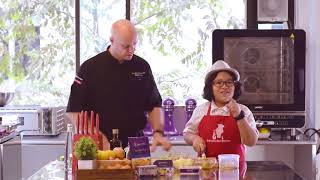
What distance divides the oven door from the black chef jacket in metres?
1.11

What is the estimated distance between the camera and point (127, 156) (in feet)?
7.72

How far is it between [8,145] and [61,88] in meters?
0.95

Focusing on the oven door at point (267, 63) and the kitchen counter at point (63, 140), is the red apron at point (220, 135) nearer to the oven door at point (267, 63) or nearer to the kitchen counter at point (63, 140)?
the kitchen counter at point (63, 140)

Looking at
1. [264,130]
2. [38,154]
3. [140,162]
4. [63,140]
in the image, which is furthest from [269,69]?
[140,162]

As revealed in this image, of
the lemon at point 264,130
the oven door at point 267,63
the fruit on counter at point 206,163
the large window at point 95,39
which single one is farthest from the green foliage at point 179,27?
the fruit on counter at point 206,163

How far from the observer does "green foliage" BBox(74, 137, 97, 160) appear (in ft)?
7.20

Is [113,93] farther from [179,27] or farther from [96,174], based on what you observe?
[179,27]

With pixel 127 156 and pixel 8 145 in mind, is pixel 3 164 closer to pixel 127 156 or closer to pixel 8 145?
pixel 8 145

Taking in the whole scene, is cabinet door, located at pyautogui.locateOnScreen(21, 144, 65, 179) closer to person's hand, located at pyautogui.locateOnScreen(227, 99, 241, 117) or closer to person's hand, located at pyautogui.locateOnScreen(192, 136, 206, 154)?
person's hand, located at pyautogui.locateOnScreen(192, 136, 206, 154)

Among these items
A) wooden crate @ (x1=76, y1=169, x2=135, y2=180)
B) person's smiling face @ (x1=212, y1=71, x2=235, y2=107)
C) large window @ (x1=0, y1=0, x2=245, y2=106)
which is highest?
large window @ (x1=0, y1=0, x2=245, y2=106)

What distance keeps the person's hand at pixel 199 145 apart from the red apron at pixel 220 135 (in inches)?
3.3

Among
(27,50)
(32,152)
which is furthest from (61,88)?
(32,152)

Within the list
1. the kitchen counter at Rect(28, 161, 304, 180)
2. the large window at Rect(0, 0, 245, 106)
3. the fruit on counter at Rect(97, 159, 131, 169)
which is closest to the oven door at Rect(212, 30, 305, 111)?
the large window at Rect(0, 0, 245, 106)

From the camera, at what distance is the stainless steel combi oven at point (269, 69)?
4.14 meters
